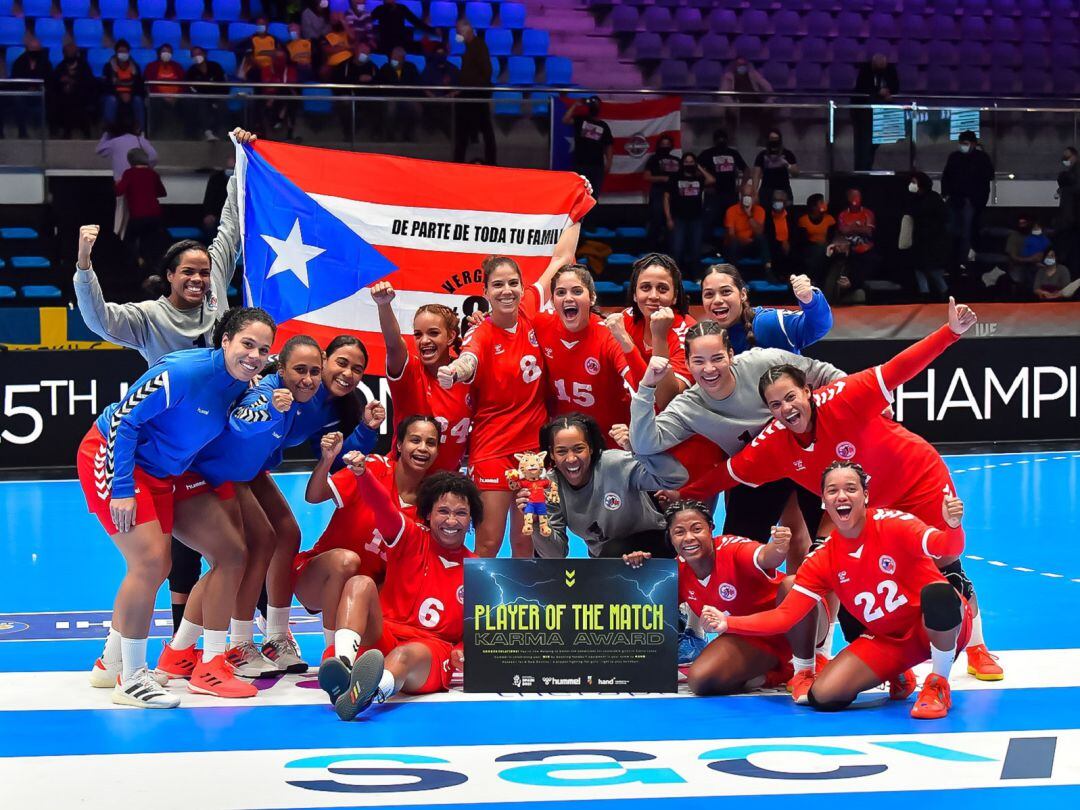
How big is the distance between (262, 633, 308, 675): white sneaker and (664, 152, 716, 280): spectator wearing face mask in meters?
9.24

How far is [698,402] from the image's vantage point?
7.09 m

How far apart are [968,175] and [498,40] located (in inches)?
276

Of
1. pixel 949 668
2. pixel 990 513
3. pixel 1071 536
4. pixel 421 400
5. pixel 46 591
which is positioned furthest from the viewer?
pixel 990 513

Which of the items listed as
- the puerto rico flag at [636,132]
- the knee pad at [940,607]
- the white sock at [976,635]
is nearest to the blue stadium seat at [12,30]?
the puerto rico flag at [636,132]

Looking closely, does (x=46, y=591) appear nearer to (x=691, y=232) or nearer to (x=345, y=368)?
(x=345, y=368)

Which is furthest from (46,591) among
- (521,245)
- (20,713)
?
(521,245)

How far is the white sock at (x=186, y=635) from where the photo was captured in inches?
275

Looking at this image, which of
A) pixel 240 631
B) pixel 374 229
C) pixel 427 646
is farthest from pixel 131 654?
pixel 374 229

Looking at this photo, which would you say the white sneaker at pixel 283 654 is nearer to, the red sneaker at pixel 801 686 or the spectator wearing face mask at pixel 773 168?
the red sneaker at pixel 801 686

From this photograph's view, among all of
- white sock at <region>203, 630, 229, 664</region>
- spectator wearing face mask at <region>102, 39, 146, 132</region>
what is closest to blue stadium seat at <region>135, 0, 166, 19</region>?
spectator wearing face mask at <region>102, 39, 146, 132</region>

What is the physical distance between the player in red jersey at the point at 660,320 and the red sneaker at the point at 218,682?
2.45 meters

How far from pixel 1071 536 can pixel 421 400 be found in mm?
5515

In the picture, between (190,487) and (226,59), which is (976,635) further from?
(226,59)

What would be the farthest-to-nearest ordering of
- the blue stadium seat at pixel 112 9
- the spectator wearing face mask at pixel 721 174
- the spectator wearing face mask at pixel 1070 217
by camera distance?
the blue stadium seat at pixel 112 9
the spectator wearing face mask at pixel 1070 217
the spectator wearing face mask at pixel 721 174
